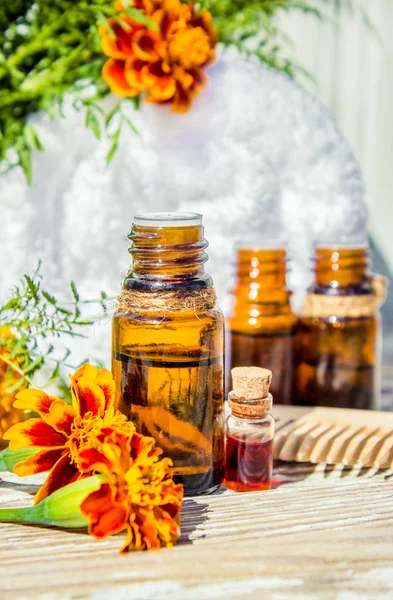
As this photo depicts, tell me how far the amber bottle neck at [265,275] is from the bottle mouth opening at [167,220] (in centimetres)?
25

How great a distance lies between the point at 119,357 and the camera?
65 cm

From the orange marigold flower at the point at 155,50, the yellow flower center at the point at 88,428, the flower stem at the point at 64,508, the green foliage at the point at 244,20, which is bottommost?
the flower stem at the point at 64,508

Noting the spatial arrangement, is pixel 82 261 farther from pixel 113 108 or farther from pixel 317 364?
pixel 317 364

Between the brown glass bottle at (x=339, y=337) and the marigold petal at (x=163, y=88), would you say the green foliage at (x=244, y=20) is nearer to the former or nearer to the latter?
the marigold petal at (x=163, y=88)

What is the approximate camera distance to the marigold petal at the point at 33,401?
1.96 ft

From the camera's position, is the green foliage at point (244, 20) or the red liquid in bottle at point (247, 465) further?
the green foliage at point (244, 20)

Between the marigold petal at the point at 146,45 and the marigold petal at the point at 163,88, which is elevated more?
the marigold petal at the point at 146,45

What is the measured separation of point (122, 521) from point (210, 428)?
142mm

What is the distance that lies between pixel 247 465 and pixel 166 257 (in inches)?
8.0

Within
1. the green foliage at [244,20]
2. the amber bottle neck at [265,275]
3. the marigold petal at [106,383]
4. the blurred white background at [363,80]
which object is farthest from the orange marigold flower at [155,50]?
the blurred white background at [363,80]

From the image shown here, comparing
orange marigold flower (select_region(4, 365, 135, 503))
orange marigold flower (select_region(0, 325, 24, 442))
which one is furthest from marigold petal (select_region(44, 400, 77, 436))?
orange marigold flower (select_region(0, 325, 24, 442))

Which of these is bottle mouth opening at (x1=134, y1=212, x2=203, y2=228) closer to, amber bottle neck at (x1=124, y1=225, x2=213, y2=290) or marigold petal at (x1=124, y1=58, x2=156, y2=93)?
amber bottle neck at (x1=124, y1=225, x2=213, y2=290)

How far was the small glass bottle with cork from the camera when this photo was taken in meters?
0.66

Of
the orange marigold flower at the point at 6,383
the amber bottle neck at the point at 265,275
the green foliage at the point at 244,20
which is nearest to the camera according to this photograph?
the orange marigold flower at the point at 6,383
